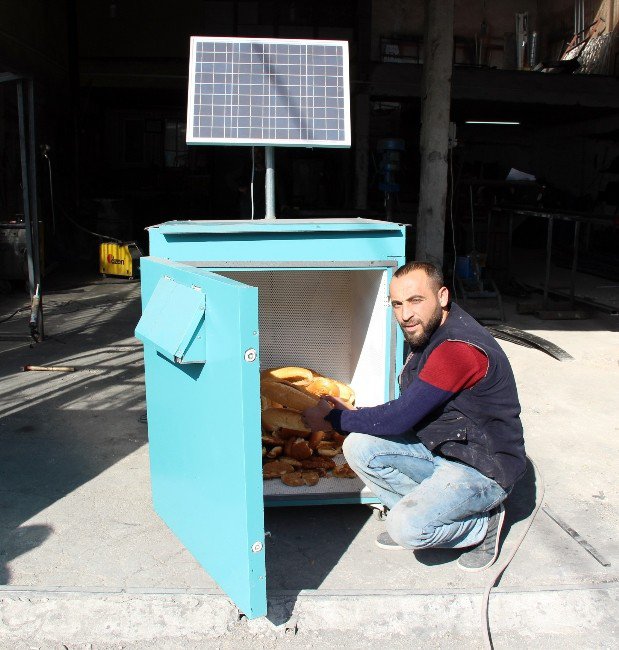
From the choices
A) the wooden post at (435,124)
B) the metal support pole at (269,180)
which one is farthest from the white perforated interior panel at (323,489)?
the wooden post at (435,124)

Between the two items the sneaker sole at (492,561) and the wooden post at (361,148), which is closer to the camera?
the sneaker sole at (492,561)

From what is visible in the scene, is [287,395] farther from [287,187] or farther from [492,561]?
[287,187]

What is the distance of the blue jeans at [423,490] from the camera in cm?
286

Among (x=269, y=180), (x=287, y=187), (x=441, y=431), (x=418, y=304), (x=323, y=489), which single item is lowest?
(x=323, y=489)

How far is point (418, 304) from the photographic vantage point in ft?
9.59

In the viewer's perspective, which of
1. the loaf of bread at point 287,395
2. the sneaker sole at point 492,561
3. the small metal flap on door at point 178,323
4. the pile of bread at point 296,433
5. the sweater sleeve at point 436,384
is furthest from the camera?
the loaf of bread at point 287,395

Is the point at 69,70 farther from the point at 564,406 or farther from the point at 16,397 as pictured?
the point at 564,406

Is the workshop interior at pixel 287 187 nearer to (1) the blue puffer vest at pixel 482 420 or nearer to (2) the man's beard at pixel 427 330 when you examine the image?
(2) the man's beard at pixel 427 330

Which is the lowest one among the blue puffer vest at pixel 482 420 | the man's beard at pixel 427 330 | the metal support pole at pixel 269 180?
the blue puffer vest at pixel 482 420

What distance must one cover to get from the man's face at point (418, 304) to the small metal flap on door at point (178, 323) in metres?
0.82

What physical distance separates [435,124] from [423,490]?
691 centimetres

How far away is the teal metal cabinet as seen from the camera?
7.98ft

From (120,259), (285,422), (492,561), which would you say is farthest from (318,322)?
(120,259)

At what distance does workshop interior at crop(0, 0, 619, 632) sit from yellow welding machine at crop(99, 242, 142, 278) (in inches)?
1.6
